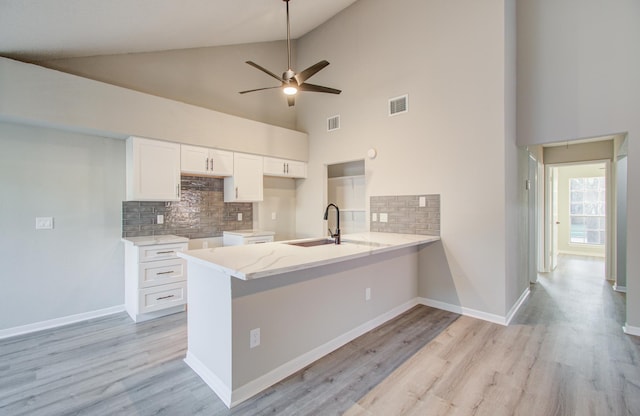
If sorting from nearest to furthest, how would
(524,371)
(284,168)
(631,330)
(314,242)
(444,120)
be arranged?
1. (524,371)
2. (631,330)
3. (314,242)
4. (444,120)
5. (284,168)

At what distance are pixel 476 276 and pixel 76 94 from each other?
185 inches

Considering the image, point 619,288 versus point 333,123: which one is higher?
point 333,123

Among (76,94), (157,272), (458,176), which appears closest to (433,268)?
(458,176)

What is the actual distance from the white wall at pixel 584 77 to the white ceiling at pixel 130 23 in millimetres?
2722

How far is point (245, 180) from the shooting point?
176 inches

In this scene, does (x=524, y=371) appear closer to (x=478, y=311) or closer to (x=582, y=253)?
(x=478, y=311)

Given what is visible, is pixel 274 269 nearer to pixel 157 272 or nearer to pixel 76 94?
pixel 157 272

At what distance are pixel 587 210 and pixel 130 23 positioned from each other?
947 cm

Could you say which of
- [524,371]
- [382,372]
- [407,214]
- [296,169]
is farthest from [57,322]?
[524,371]

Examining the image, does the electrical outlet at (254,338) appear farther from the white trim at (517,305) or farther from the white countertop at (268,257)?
the white trim at (517,305)

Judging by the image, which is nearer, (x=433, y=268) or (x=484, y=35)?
(x=484, y=35)

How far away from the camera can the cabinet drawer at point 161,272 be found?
3238 mm

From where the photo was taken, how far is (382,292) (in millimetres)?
3178

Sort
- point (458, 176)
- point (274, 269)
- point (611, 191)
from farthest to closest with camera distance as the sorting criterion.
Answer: point (611, 191) < point (458, 176) < point (274, 269)
